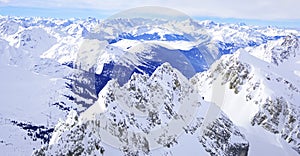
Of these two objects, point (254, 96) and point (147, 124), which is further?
point (254, 96)

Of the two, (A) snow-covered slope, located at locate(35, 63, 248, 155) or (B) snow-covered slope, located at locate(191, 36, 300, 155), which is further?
(B) snow-covered slope, located at locate(191, 36, 300, 155)

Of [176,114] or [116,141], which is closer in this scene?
[116,141]

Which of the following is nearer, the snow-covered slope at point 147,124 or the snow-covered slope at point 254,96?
the snow-covered slope at point 147,124

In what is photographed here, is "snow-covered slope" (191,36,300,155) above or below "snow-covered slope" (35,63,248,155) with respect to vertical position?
below

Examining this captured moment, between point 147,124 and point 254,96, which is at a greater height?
point 147,124

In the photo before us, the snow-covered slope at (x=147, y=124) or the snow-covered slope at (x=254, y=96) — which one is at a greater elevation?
the snow-covered slope at (x=147, y=124)

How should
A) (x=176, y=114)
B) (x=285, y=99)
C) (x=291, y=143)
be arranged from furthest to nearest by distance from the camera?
(x=285, y=99) → (x=291, y=143) → (x=176, y=114)

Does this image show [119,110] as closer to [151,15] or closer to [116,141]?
[116,141]

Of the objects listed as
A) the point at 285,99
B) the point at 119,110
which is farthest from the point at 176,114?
the point at 285,99
